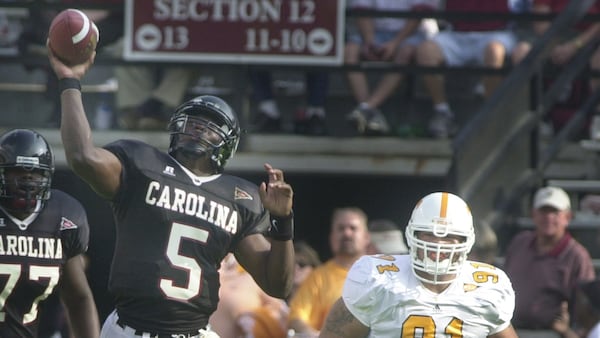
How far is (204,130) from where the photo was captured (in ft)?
18.5

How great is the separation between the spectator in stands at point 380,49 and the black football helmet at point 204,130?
4262 mm

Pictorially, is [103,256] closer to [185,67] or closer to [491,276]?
[185,67]

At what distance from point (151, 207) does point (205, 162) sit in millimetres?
325

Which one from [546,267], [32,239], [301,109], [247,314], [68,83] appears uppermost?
[68,83]

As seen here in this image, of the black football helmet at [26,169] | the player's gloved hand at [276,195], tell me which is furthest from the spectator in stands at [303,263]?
the player's gloved hand at [276,195]

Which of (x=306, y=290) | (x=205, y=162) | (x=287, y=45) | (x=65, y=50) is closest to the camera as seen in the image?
(x=65, y=50)

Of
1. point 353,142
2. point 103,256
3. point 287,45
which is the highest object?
point 287,45

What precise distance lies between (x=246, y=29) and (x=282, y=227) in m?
4.67

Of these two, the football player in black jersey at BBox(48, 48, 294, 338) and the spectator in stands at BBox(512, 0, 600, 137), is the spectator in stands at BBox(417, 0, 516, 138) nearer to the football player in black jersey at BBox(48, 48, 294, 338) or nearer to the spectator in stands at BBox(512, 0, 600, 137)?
the spectator in stands at BBox(512, 0, 600, 137)

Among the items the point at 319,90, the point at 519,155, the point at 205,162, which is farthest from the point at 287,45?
the point at 205,162

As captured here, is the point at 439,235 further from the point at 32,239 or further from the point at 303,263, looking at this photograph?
the point at 303,263

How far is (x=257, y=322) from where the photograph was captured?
27.7 feet

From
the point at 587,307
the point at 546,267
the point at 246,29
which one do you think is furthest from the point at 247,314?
the point at 246,29

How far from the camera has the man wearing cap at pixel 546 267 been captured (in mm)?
8289
